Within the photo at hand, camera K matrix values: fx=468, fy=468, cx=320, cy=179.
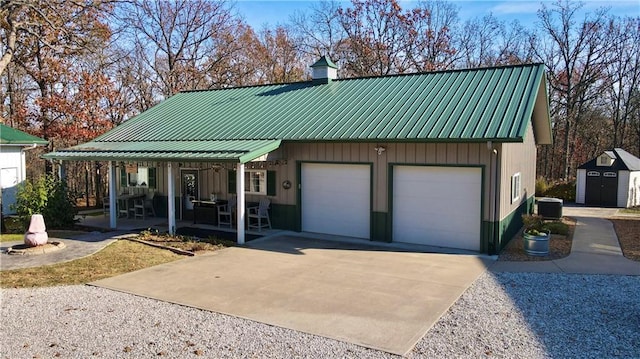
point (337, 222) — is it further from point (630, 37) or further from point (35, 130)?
point (630, 37)

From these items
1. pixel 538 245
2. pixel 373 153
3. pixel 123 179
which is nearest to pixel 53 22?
pixel 123 179

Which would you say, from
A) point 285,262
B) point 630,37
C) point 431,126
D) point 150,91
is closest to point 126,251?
point 285,262

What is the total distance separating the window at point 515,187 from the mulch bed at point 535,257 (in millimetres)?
1078

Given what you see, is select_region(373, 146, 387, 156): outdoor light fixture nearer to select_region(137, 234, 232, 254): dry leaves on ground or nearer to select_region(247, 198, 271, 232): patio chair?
select_region(247, 198, 271, 232): patio chair

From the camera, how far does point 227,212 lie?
13.9 meters

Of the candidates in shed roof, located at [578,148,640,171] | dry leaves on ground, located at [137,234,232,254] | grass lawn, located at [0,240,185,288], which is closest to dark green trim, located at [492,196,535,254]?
dry leaves on ground, located at [137,234,232,254]

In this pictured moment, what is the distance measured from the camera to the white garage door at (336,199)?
12.0 meters

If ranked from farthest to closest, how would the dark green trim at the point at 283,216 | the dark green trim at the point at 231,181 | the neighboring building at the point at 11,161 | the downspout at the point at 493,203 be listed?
the neighboring building at the point at 11,161, the dark green trim at the point at 231,181, the dark green trim at the point at 283,216, the downspout at the point at 493,203

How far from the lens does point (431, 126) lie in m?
10.8

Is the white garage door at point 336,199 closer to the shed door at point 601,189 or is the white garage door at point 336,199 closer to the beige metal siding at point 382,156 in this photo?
the beige metal siding at point 382,156

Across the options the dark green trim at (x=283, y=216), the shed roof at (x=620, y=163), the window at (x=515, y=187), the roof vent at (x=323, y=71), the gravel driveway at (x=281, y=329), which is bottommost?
the gravel driveway at (x=281, y=329)

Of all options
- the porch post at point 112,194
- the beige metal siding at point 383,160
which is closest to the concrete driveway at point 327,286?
the beige metal siding at point 383,160

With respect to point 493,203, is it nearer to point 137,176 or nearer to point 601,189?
point 137,176

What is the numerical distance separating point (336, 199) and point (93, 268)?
6.01 meters
